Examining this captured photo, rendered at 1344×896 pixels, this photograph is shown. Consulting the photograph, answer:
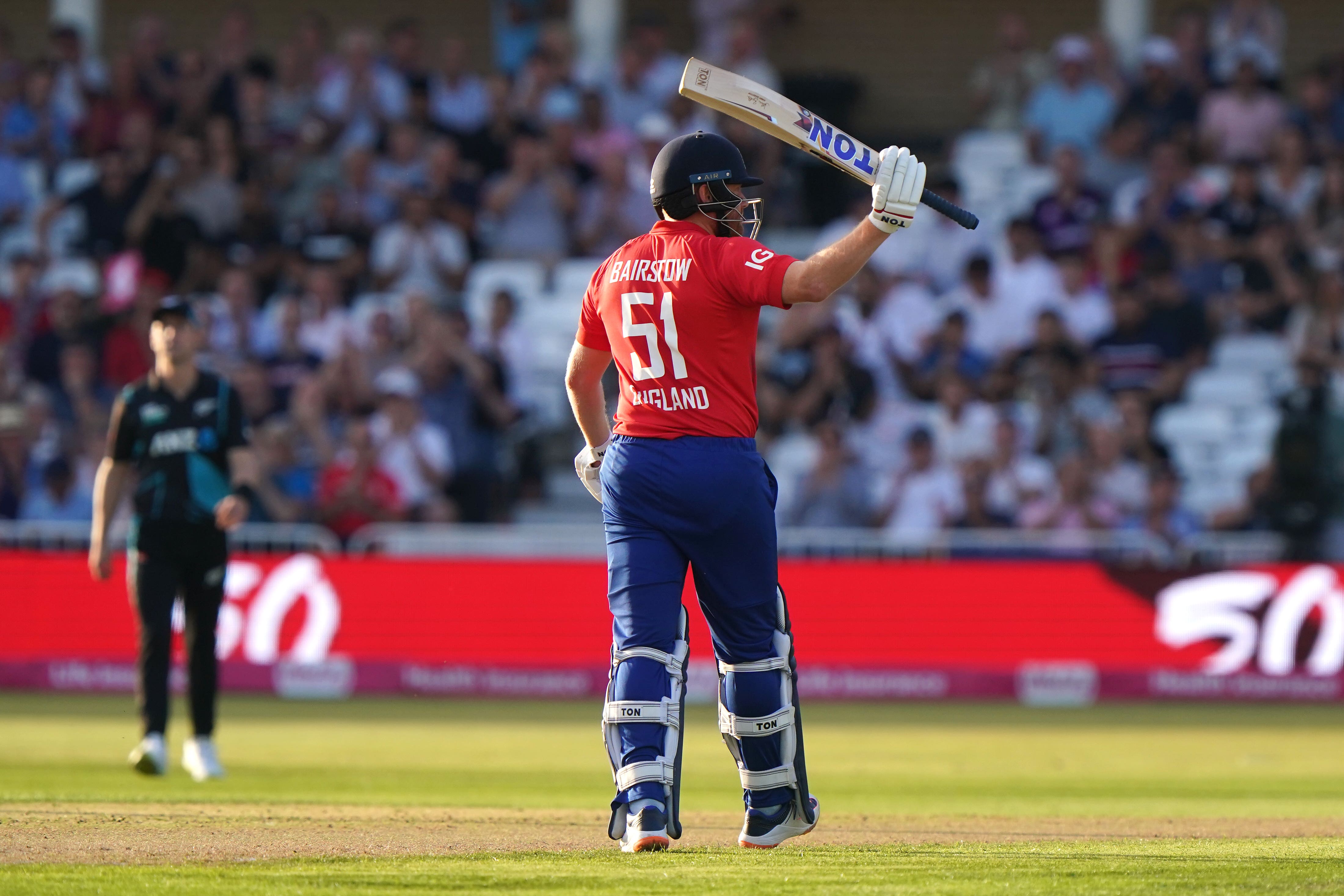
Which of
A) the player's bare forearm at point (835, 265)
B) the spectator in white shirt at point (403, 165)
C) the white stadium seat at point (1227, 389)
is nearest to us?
the player's bare forearm at point (835, 265)

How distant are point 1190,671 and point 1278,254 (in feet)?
15.7

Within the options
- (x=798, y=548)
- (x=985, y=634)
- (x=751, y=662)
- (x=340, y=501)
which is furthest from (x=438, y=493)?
(x=751, y=662)

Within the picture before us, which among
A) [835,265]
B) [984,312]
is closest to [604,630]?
[984,312]

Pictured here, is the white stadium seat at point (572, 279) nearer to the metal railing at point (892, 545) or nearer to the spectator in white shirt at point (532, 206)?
the spectator in white shirt at point (532, 206)

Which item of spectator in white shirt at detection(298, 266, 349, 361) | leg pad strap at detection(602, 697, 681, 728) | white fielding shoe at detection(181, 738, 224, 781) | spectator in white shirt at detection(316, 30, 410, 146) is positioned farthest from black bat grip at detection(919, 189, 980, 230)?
spectator in white shirt at detection(316, 30, 410, 146)

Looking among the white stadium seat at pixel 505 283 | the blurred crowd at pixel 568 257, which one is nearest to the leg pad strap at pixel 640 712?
the blurred crowd at pixel 568 257

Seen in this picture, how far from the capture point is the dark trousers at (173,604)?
408 inches

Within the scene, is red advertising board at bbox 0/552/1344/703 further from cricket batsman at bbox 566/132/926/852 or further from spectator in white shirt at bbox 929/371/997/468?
cricket batsman at bbox 566/132/926/852

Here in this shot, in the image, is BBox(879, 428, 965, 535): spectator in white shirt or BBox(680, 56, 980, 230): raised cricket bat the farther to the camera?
BBox(879, 428, 965, 535): spectator in white shirt

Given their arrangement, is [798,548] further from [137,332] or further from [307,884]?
[307,884]

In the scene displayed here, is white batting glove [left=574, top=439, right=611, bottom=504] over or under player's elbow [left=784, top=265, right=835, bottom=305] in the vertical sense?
under

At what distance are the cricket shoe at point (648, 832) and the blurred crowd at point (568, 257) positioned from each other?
10.5 metres

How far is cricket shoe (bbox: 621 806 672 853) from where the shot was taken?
21.9 feet

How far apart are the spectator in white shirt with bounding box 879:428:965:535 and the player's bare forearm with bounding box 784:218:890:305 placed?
1058 cm
